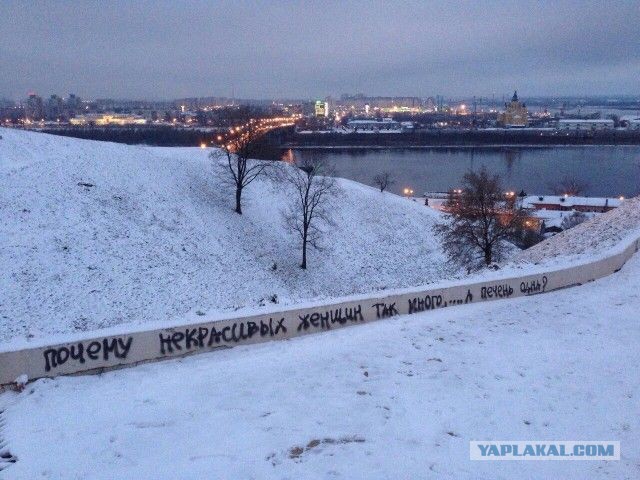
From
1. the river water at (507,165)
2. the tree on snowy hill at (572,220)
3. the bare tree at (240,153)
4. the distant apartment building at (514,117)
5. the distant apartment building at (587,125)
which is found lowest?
the tree on snowy hill at (572,220)

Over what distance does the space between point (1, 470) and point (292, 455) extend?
328 centimetres

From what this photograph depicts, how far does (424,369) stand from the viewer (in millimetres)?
8359

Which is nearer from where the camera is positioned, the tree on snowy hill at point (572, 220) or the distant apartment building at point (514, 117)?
the tree on snowy hill at point (572, 220)

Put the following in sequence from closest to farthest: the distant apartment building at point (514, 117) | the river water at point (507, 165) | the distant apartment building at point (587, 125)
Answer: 1. the river water at point (507, 165)
2. the distant apartment building at point (587, 125)
3. the distant apartment building at point (514, 117)

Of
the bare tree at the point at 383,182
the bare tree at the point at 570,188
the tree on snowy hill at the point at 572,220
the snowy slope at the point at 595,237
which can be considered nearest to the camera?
the snowy slope at the point at 595,237

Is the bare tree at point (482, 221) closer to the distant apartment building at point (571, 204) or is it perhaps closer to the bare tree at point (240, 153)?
the bare tree at point (240, 153)

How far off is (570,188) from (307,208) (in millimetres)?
54245

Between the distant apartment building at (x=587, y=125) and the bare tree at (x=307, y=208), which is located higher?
the distant apartment building at (x=587, y=125)

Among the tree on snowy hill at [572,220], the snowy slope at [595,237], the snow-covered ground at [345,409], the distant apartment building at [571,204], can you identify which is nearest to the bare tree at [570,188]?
the distant apartment building at [571,204]

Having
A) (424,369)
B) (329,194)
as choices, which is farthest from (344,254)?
(424,369)

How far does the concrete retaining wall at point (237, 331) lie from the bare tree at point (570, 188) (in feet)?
201

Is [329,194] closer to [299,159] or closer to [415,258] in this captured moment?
[415,258]

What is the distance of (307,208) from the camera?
31.3 meters

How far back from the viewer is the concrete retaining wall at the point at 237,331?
25.8ft
